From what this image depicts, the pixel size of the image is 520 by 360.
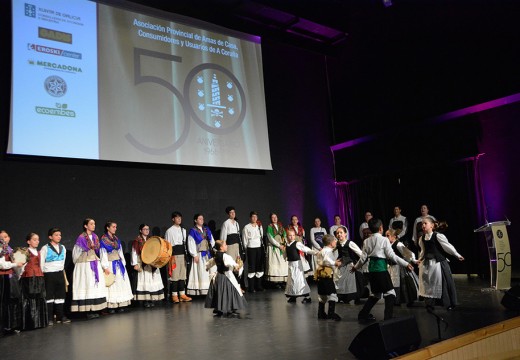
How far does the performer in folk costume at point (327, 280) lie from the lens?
Answer: 16.3 ft

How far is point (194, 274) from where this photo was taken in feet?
24.0

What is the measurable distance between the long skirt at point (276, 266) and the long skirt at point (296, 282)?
1.78m

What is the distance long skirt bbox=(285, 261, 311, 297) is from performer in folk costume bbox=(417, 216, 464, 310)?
5.39ft

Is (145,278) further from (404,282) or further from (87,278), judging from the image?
(404,282)

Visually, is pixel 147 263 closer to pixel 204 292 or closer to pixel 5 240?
pixel 204 292

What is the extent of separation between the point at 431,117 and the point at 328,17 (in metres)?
3.03

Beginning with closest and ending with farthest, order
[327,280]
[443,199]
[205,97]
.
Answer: [327,280] < [205,97] < [443,199]

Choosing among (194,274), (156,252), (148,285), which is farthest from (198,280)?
(156,252)

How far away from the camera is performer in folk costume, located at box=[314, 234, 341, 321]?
4977mm

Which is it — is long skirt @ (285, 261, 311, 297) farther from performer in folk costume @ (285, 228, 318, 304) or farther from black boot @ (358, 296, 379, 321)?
black boot @ (358, 296, 379, 321)

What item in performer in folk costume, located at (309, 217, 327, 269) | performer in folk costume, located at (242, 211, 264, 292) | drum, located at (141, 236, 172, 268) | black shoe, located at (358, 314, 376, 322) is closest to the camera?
black shoe, located at (358, 314, 376, 322)

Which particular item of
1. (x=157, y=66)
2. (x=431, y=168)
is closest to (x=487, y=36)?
(x=431, y=168)

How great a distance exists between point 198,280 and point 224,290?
197 centimetres

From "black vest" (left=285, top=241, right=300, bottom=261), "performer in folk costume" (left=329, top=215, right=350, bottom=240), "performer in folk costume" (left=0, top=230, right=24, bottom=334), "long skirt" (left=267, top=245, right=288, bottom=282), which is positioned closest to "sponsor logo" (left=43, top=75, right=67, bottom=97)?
"performer in folk costume" (left=0, top=230, right=24, bottom=334)
